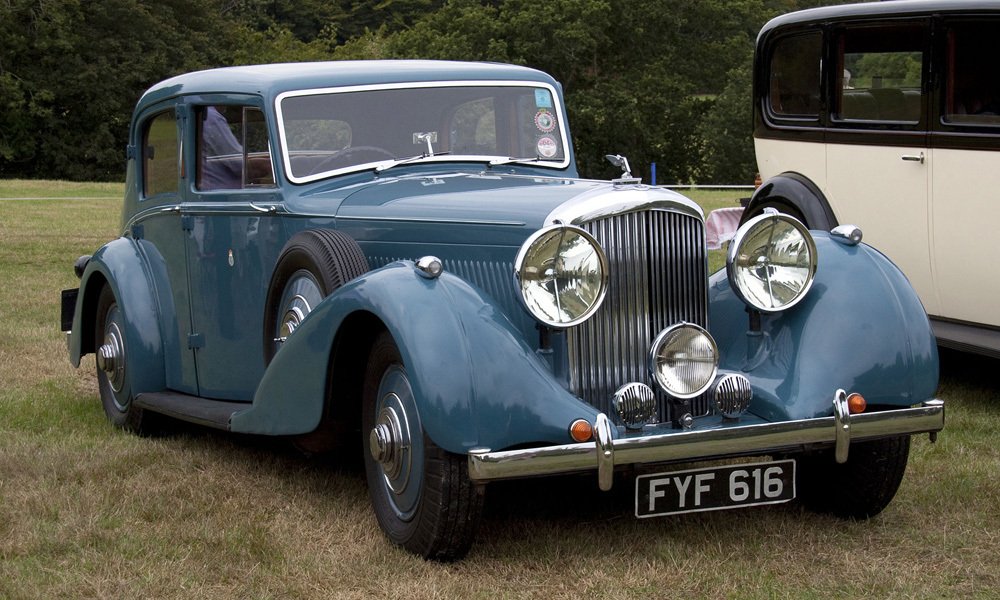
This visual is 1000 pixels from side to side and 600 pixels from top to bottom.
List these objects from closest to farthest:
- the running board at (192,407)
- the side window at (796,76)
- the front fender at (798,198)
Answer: the running board at (192,407) < the front fender at (798,198) < the side window at (796,76)

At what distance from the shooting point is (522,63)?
40.8 meters

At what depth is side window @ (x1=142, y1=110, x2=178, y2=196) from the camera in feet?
18.8

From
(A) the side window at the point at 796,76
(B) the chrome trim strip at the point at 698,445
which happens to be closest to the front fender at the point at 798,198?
(A) the side window at the point at 796,76

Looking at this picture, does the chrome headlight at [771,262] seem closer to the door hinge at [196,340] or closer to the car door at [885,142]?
the door hinge at [196,340]

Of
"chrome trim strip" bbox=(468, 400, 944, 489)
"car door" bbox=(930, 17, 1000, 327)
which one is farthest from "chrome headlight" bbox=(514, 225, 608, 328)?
"car door" bbox=(930, 17, 1000, 327)

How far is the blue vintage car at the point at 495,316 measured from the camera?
12.3ft

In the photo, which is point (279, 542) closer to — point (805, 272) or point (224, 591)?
point (224, 591)

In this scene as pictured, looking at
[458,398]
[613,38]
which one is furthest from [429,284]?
[613,38]

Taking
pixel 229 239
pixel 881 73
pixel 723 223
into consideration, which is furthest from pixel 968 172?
pixel 723 223

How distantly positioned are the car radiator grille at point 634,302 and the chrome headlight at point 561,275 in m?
0.17

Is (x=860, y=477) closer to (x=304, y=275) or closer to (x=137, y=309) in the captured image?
(x=304, y=275)

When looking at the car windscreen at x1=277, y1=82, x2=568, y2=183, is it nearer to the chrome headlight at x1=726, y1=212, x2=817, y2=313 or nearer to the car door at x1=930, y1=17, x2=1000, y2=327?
the chrome headlight at x1=726, y1=212, x2=817, y2=313

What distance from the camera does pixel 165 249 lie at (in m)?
5.73

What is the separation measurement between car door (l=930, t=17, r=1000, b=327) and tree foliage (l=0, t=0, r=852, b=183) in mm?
33646
